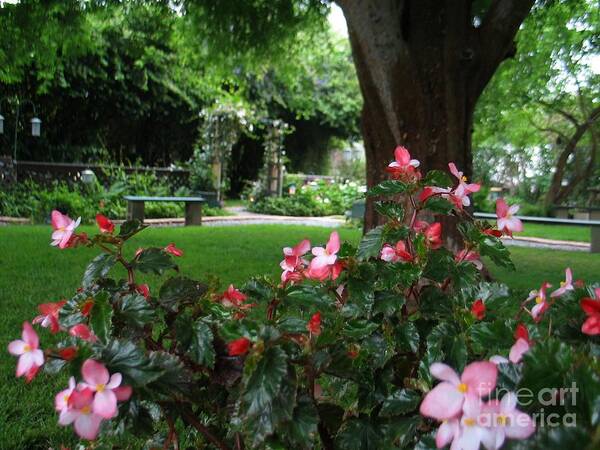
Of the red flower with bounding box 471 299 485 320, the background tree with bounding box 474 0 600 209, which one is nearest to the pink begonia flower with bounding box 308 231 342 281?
the red flower with bounding box 471 299 485 320

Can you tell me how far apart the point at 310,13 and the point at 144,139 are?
29.0ft

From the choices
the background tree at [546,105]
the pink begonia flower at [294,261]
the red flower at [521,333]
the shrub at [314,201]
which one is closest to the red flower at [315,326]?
the pink begonia flower at [294,261]

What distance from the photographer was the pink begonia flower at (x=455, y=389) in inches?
21.8

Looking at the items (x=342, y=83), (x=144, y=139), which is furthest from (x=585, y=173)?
(x=144, y=139)

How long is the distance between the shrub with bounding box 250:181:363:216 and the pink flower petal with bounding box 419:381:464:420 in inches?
487

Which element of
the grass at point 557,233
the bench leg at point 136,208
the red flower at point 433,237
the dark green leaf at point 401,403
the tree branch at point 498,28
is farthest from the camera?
the grass at point 557,233

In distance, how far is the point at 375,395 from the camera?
36.2 inches

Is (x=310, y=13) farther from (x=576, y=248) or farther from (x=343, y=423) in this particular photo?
(x=343, y=423)

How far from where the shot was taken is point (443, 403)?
56 centimetres

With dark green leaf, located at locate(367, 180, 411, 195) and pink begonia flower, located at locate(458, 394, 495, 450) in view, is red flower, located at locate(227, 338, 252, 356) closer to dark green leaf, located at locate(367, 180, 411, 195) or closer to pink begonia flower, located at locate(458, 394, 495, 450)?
pink begonia flower, located at locate(458, 394, 495, 450)

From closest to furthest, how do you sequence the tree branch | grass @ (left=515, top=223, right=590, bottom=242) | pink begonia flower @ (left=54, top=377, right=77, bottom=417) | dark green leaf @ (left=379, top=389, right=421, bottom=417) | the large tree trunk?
pink begonia flower @ (left=54, top=377, right=77, bottom=417) < dark green leaf @ (left=379, top=389, right=421, bottom=417) < the large tree trunk < the tree branch < grass @ (left=515, top=223, right=590, bottom=242)

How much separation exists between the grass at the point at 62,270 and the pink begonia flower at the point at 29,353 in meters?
0.39

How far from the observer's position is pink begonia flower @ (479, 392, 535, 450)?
560 mm

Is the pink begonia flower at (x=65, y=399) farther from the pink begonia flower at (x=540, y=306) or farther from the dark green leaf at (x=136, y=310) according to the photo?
the pink begonia flower at (x=540, y=306)
